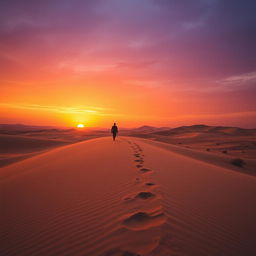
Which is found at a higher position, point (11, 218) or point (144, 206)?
point (144, 206)

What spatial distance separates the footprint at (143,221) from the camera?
236 centimetres

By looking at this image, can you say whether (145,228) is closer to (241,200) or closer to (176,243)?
(176,243)

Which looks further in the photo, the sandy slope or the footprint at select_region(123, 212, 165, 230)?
the footprint at select_region(123, 212, 165, 230)

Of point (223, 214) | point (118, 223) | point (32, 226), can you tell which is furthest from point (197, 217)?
point (32, 226)

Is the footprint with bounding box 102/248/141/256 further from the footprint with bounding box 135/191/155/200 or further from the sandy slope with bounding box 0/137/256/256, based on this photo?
the footprint with bounding box 135/191/155/200

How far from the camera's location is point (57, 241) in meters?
2.23

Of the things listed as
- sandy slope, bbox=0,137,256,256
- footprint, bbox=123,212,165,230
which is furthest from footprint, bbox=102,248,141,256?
footprint, bbox=123,212,165,230

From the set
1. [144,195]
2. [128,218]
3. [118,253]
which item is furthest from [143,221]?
[144,195]

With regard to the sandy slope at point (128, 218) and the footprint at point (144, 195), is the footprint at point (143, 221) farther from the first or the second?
the footprint at point (144, 195)

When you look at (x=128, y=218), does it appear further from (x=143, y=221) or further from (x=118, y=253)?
(x=118, y=253)

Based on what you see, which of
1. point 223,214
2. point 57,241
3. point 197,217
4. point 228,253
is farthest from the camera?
point 223,214

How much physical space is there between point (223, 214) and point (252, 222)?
404 millimetres

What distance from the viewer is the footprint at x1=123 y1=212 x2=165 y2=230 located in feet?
7.75

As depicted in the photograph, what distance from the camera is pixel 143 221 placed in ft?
8.24
